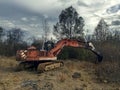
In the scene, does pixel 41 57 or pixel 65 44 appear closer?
pixel 41 57

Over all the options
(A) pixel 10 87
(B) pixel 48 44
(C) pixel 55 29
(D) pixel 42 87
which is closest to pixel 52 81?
(D) pixel 42 87

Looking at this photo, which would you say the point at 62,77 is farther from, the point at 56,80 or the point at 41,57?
the point at 41,57

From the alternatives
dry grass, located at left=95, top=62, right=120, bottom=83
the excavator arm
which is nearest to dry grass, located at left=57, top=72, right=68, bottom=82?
dry grass, located at left=95, top=62, right=120, bottom=83

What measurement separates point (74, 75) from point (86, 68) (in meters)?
3.12

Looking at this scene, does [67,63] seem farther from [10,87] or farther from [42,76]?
[10,87]

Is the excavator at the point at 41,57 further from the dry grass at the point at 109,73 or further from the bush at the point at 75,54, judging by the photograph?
the bush at the point at 75,54

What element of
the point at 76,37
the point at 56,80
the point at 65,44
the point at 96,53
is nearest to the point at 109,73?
the point at 96,53

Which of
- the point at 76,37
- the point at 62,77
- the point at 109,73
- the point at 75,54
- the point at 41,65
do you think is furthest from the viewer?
the point at 76,37

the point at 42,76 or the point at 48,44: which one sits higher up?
the point at 48,44

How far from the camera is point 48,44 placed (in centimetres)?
2545

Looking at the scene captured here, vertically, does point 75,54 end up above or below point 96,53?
below

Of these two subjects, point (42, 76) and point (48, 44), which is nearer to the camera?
point (42, 76)

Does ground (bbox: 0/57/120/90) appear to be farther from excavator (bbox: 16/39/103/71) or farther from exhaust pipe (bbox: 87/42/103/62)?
exhaust pipe (bbox: 87/42/103/62)

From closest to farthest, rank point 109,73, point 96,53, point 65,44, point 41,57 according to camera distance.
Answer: point 109,73 → point 41,57 → point 65,44 → point 96,53
